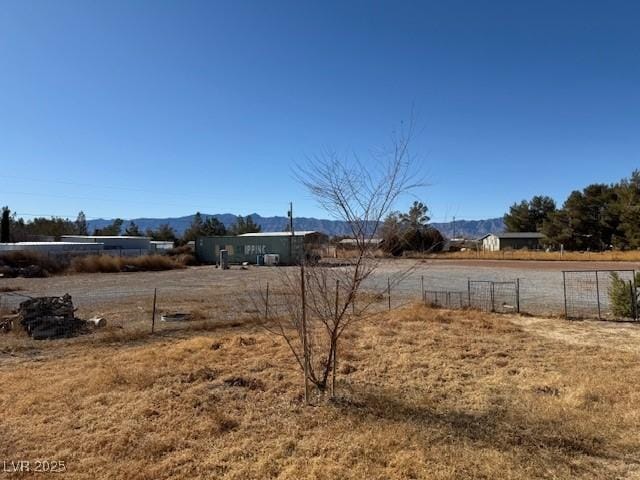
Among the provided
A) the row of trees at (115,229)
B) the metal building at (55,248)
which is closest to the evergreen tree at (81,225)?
the row of trees at (115,229)

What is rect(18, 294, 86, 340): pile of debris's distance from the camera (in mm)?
10812

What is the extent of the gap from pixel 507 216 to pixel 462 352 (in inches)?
3099

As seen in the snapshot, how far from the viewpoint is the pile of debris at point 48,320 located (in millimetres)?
10812

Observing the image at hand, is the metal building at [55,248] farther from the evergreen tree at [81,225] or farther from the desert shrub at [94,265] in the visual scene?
the evergreen tree at [81,225]

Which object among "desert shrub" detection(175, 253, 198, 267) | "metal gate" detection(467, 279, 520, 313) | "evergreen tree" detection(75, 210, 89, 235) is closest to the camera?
"metal gate" detection(467, 279, 520, 313)

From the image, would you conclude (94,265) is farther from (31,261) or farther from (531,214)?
(531,214)

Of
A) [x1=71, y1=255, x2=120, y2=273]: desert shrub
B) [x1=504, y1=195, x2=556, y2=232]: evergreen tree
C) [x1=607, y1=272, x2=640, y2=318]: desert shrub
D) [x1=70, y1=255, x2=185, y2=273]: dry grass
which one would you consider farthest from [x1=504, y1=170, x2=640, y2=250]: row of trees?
[x1=71, y1=255, x2=120, y2=273]: desert shrub

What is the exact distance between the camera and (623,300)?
12086 mm

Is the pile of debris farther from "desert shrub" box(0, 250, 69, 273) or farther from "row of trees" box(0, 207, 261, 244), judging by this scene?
"row of trees" box(0, 207, 261, 244)

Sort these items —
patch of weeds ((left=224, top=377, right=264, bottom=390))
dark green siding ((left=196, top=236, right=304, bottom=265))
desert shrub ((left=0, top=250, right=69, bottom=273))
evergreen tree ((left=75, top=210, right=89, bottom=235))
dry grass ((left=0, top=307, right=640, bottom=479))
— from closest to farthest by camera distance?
1. dry grass ((left=0, top=307, right=640, bottom=479))
2. patch of weeds ((left=224, top=377, right=264, bottom=390))
3. desert shrub ((left=0, top=250, right=69, bottom=273))
4. dark green siding ((left=196, top=236, right=304, bottom=265))
5. evergreen tree ((left=75, top=210, right=89, bottom=235))

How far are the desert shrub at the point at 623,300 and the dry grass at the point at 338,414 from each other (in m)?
4.55

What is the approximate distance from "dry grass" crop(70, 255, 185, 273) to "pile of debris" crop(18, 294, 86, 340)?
25726mm

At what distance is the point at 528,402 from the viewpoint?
543cm

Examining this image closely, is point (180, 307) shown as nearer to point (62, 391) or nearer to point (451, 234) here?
point (62, 391)
